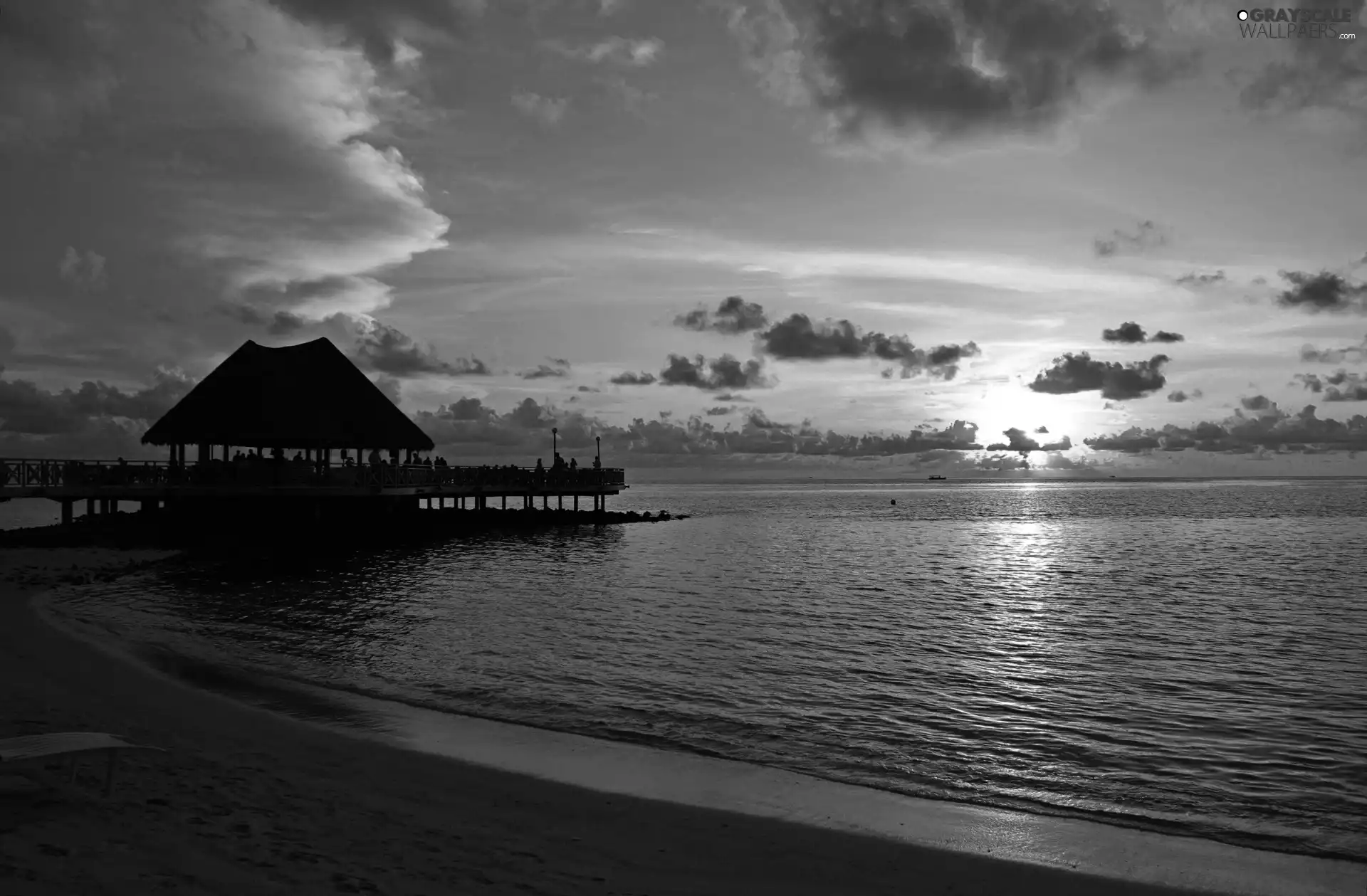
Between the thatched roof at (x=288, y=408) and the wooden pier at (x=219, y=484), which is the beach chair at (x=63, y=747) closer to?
the wooden pier at (x=219, y=484)

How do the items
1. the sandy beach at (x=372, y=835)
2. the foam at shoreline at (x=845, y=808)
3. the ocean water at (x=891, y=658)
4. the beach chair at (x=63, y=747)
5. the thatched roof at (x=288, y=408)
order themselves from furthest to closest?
the thatched roof at (x=288, y=408)
the ocean water at (x=891, y=658)
the foam at shoreline at (x=845, y=808)
the beach chair at (x=63, y=747)
the sandy beach at (x=372, y=835)

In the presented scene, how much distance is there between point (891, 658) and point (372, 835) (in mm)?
12381

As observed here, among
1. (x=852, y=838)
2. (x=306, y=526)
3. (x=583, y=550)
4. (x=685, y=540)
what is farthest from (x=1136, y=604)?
(x=306, y=526)

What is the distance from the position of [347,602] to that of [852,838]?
19.5 metres

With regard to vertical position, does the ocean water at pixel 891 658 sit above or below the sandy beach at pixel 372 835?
below

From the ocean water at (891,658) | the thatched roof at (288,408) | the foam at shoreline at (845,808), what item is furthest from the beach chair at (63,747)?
the thatched roof at (288,408)

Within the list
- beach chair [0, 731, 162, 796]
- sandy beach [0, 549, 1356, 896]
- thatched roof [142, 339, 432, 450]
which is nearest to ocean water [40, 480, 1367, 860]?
sandy beach [0, 549, 1356, 896]

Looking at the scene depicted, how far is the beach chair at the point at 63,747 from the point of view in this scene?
6.04m

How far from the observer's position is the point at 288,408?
41.6 meters

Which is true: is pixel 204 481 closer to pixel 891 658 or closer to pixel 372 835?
pixel 891 658

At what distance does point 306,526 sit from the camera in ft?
131

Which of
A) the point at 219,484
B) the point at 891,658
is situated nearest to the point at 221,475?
the point at 219,484

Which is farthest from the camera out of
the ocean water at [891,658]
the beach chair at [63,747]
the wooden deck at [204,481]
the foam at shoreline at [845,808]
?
the wooden deck at [204,481]

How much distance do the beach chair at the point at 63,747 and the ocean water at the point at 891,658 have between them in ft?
19.7
